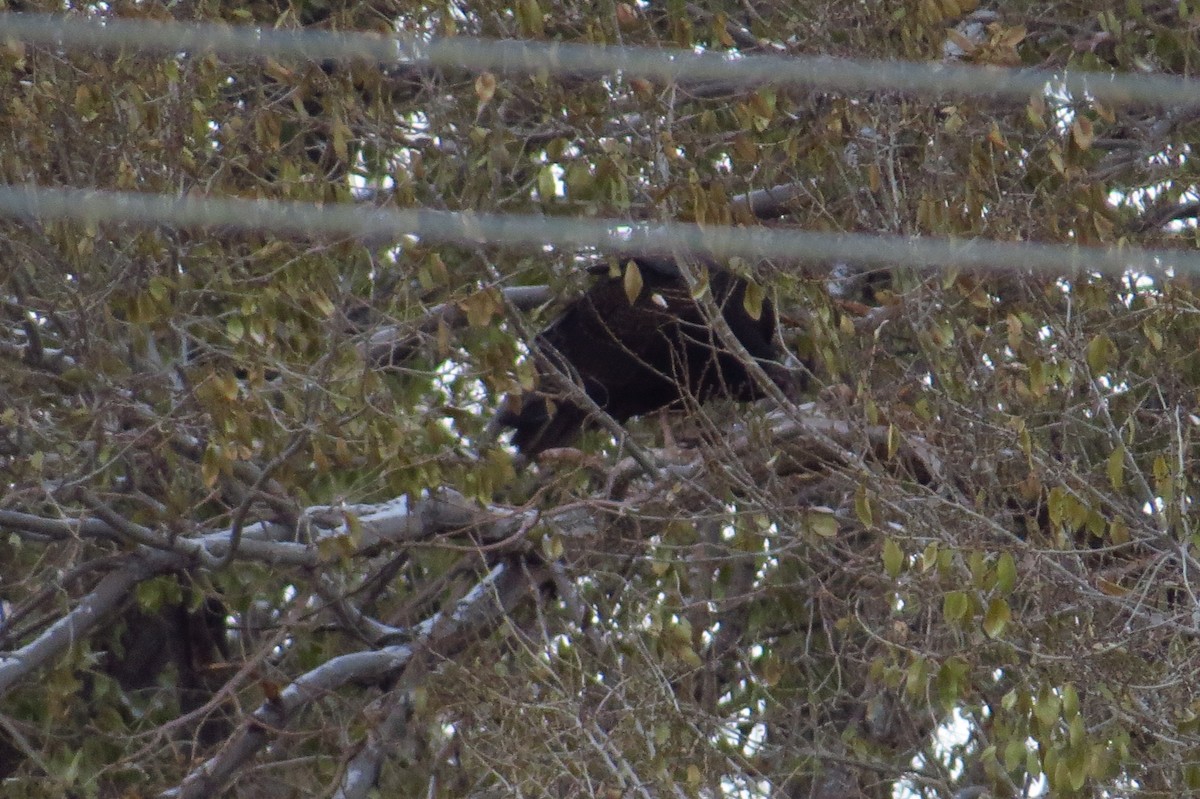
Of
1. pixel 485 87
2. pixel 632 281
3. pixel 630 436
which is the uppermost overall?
pixel 485 87

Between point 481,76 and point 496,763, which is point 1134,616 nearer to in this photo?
point 496,763

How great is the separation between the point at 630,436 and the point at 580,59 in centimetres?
117

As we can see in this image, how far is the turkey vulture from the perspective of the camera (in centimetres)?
475

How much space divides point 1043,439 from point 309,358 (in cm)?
189

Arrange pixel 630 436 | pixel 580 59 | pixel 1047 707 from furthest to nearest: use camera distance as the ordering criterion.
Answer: pixel 630 436
pixel 580 59
pixel 1047 707

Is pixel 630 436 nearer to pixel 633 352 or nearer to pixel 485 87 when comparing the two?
pixel 633 352

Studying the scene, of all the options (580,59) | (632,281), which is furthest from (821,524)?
(580,59)

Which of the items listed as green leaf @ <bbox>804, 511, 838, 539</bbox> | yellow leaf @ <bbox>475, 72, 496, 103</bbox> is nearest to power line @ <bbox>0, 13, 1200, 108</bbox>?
yellow leaf @ <bbox>475, 72, 496, 103</bbox>

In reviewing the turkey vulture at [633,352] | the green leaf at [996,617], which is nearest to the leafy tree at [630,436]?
the green leaf at [996,617]

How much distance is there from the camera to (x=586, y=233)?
4156 millimetres

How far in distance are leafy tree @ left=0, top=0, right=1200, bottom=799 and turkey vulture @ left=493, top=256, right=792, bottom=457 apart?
0.14 meters

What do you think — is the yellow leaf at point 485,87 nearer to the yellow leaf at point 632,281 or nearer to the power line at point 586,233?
the power line at point 586,233

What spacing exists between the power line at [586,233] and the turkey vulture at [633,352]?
45 centimetres

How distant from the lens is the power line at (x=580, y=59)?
3.85 m
